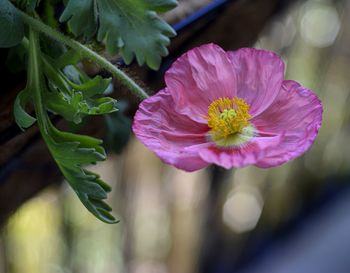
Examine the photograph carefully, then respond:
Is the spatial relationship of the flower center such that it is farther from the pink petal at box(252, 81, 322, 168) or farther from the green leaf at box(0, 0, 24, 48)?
the green leaf at box(0, 0, 24, 48)

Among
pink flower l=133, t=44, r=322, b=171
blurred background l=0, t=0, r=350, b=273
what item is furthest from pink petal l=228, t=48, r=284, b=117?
blurred background l=0, t=0, r=350, b=273

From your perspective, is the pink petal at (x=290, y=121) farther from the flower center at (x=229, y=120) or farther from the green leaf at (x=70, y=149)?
the green leaf at (x=70, y=149)

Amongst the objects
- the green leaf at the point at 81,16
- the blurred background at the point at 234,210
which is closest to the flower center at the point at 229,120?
the green leaf at the point at 81,16

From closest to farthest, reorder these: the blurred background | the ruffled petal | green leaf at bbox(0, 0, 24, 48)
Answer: the ruffled petal → green leaf at bbox(0, 0, 24, 48) → the blurred background

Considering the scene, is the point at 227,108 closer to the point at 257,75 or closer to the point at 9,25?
the point at 257,75

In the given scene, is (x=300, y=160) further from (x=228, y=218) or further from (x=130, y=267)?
(x=130, y=267)

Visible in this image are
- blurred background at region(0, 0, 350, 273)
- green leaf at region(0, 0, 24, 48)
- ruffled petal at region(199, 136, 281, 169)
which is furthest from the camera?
blurred background at region(0, 0, 350, 273)

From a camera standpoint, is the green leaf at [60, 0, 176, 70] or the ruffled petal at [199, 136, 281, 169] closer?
the ruffled petal at [199, 136, 281, 169]
